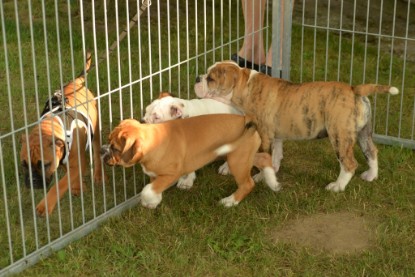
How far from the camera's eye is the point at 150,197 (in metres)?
4.25

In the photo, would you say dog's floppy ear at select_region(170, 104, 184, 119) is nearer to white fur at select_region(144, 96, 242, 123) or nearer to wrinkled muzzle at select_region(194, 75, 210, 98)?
white fur at select_region(144, 96, 242, 123)

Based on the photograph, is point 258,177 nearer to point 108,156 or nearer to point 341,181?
point 341,181

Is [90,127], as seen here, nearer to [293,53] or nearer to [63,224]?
[63,224]

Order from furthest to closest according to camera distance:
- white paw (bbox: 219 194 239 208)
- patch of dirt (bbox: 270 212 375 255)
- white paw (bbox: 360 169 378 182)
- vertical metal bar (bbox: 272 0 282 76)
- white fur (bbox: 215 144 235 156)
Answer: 1. vertical metal bar (bbox: 272 0 282 76)
2. white paw (bbox: 360 169 378 182)
3. white paw (bbox: 219 194 239 208)
4. white fur (bbox: 215 144 235 156)
5. patch of dirt (bbox: 270 212 375 255)

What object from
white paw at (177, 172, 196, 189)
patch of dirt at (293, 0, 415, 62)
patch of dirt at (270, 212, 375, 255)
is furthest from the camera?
patch of dirt at (293, 0, 415, 62)

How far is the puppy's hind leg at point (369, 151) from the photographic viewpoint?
189 inches

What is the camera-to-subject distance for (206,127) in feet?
14.2

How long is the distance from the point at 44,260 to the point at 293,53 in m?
4.45

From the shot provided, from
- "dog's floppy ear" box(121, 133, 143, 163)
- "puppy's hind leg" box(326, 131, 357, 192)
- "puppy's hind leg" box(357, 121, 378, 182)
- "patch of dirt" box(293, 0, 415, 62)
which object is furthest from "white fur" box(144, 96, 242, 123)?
"patch of dirt" box(293, 0, 415, 62)

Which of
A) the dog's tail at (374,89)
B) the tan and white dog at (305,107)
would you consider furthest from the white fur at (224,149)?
the dog's tail at (374,89)

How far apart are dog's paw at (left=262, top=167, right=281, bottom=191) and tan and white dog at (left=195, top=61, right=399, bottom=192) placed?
8.2 inches

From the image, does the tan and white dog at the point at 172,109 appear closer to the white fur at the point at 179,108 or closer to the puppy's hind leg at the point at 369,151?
the white fur at the point at 179,108

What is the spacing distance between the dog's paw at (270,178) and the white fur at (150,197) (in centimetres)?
75

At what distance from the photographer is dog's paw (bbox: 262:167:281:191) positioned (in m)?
4.64
